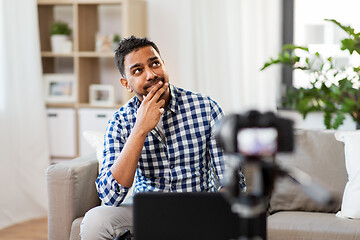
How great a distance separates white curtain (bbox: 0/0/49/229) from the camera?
364 centimetres

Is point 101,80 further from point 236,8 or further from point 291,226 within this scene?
point 291,226

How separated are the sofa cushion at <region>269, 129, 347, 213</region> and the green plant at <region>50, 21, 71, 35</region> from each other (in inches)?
77.7

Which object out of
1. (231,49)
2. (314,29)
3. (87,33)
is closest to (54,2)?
(87,33)

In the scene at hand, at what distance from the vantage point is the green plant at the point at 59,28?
12.8ft

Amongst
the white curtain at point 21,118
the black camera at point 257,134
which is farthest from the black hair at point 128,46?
the white curtain at point 21,118

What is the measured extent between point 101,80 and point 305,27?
4.97 feet

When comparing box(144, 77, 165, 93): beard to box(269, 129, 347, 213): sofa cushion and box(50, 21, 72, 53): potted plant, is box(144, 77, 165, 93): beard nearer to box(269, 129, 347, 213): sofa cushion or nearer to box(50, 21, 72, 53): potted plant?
box(269, 129, 347, 213): sofa cushion

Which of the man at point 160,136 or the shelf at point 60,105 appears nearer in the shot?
the man at point 160,136

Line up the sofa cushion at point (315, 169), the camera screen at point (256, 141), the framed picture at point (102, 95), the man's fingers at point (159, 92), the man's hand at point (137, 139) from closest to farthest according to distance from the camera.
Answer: the camera screen at point (256, 141) → the man's hand at point (137, 139) → the man's fingers at point (159, 92) → the sofa cushion at point (315, 169) → the framed picture at point (102, 95)

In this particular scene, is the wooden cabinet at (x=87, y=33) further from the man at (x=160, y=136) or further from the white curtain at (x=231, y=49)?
the man at (x=160, y=136)

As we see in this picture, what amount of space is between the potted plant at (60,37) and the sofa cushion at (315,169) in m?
1.91

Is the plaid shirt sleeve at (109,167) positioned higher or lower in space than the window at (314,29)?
lower

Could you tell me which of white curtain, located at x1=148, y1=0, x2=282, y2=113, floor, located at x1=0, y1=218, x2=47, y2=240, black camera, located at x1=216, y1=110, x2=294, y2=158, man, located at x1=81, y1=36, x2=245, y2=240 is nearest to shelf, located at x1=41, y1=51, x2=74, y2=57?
white curtain, located at x1=148, y1=0, x2=282, y2=113

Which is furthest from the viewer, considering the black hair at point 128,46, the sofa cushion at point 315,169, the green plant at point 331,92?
the green plant at point 331,92
